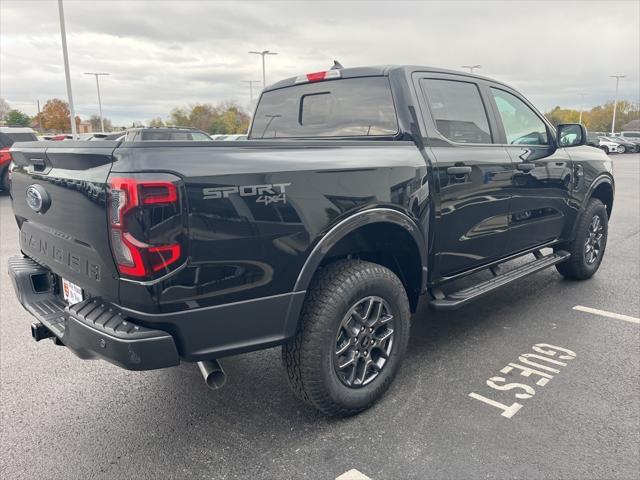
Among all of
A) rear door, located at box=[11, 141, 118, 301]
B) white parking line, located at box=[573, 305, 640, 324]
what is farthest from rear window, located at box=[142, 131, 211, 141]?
white parking line, located at box=[573, 305, 640, 324]

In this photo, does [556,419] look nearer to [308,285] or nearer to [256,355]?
[308,285]

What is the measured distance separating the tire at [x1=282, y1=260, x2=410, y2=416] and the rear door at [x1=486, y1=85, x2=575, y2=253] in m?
1.57

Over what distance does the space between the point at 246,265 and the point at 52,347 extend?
2.40m

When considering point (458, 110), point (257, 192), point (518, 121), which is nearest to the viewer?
point (257, 192)

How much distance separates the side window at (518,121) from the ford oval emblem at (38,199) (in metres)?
3.20

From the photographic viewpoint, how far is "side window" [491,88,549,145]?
13.6 feet

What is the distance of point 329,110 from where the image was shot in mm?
3811

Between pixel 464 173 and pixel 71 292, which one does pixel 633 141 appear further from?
pixel 71 292

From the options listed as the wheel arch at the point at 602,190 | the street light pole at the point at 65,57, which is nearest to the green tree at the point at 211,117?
the street light pole at the point at 65,57

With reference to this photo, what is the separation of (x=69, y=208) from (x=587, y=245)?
4846 millimetres

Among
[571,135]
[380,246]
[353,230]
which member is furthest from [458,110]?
[571,135]

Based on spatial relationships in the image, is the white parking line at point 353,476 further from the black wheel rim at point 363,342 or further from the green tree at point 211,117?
the green tree at point 211,117

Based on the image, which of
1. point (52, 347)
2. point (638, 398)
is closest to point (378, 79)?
point (638, 398)

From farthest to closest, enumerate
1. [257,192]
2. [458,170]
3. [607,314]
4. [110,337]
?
[607,314] → [458,170] → [257,192] → [110,337]
